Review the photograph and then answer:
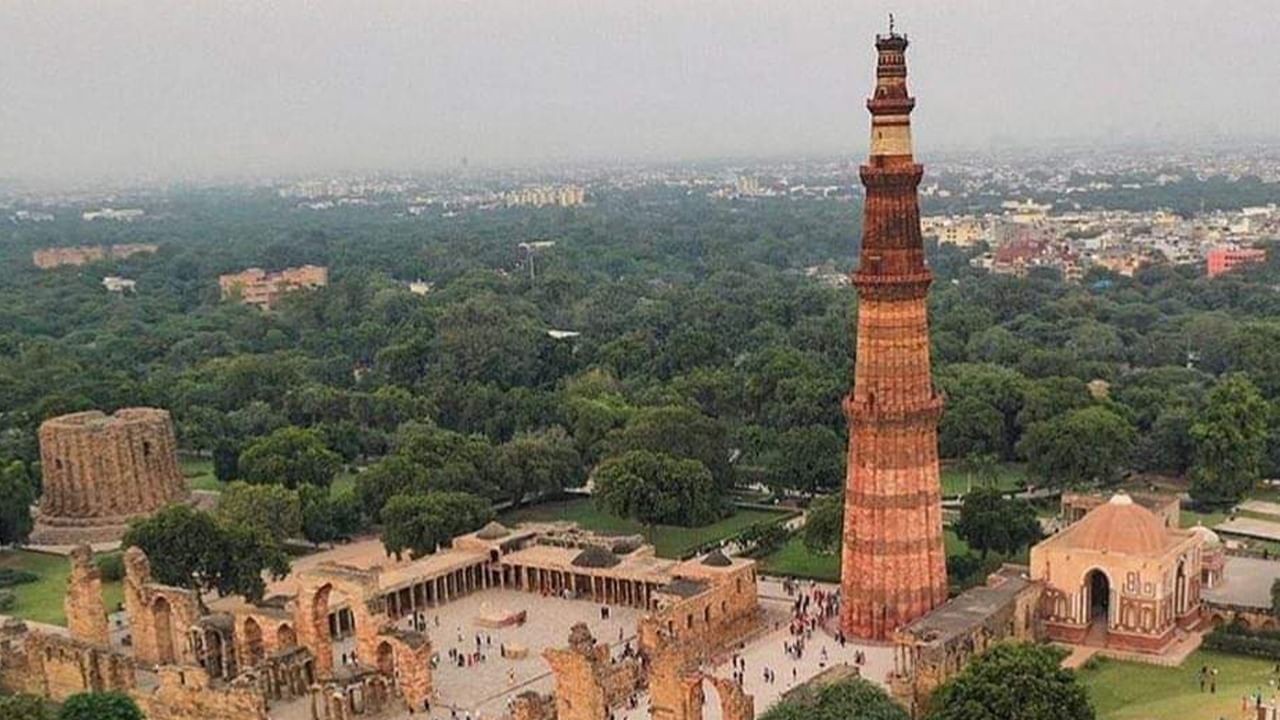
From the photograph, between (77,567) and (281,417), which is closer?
(77,567)

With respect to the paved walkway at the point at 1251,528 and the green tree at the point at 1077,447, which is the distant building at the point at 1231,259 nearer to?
the green tree at the point at 1077,447

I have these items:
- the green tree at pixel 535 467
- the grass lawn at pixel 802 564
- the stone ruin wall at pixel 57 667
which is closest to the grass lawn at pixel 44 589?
the stone ruin wall at pixel 57 667

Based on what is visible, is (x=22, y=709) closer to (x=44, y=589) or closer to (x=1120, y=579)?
(x=44, y=589)

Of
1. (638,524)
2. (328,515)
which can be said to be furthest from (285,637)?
(638,524)

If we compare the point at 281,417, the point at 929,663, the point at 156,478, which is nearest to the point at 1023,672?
the point at 929,663

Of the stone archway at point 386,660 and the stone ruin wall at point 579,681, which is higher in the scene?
the stone ruin wall at point 579,681

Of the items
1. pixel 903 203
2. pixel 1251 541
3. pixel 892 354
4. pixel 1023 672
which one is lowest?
pixel 1251 541

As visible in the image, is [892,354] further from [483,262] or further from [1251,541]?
[483,262]
